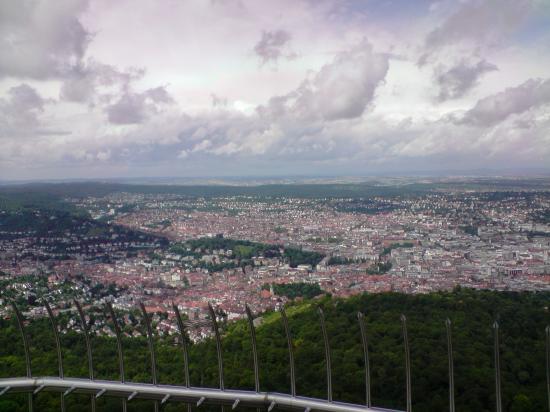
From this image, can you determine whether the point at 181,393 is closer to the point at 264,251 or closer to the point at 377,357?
the point at 377,357

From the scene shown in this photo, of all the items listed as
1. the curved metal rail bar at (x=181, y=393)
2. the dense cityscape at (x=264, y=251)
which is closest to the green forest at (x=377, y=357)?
the curved metal rail bar at (x=181, y=393)

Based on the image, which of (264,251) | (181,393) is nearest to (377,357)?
(181,393)

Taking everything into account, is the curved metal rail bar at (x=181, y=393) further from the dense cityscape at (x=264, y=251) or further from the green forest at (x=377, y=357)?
the dense cityscape at (x=264, y=251)

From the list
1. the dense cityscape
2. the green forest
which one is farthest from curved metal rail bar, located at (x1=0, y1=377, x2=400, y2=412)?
the dense cityscape

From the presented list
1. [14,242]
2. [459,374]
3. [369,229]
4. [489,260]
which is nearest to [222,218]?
[369,229]

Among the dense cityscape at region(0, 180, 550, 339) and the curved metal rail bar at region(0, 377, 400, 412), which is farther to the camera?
the dense cityscape at region(0, 180, 550, 339)

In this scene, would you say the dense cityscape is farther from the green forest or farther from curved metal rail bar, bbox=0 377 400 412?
curved metal rail bar, bbox=0 377 400 412
